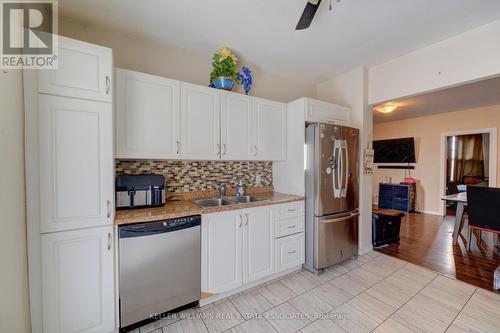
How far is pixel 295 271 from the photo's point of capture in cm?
250

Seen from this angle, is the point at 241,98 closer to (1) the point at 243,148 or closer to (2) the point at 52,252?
(1) the point at 243,148

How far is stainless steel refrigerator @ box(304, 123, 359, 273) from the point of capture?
239 centimetres

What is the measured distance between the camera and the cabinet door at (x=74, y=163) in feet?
4.32

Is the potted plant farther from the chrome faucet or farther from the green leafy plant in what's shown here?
the chrome faucet

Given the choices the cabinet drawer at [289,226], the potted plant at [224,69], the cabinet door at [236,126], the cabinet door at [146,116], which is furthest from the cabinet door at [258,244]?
the potted plant at [224,69]

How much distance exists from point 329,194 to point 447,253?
2.13 metres

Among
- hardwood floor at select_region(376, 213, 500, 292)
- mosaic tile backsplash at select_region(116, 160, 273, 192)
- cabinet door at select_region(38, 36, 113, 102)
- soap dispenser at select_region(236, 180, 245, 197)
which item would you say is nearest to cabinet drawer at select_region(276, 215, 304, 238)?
soap dispenser at select_region(236, 180, 245, 197)

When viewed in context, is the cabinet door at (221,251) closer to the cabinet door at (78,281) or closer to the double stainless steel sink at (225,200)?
the double stainless steel sink at (225,200)

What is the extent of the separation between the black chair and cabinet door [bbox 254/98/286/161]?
2.51 metres

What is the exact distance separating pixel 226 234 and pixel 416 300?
189 centimetres

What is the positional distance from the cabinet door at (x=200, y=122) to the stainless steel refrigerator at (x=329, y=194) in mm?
1106

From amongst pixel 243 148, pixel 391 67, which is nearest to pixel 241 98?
pixel 243 148

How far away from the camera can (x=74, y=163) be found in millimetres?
1394

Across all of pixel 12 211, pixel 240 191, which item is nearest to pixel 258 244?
pixel 240 191
